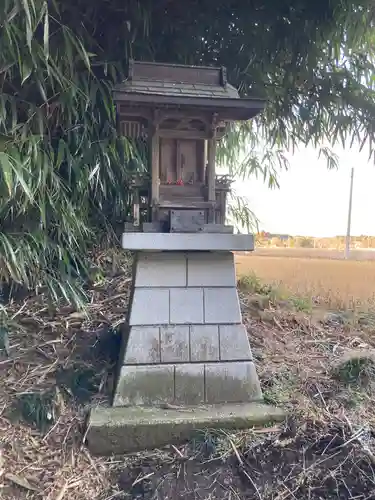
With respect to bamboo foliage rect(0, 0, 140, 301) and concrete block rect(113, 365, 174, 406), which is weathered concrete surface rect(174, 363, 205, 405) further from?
bamboo foliage rect(0, 0, 140, 301)

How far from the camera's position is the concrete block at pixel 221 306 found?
2007 mm

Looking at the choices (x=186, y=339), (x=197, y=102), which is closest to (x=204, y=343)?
(x=186, y=339)

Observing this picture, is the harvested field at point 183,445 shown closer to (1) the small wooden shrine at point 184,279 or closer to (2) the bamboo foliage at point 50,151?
(1) the small wooden shrine at point 184,279

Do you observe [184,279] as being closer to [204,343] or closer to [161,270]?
[161,270]

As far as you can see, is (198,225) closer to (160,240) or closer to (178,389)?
(160,240)

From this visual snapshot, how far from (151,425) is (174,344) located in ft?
1.18

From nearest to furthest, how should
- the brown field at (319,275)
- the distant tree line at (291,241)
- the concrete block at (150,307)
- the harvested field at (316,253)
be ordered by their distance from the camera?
the concrete block at (150,307) < the brown field at (319,275) < the harvested field at (316,253) < the distant tree line at (291,241)

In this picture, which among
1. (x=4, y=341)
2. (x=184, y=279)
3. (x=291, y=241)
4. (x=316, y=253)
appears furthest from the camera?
(x=291, y=241)

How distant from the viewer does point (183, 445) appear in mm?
1792

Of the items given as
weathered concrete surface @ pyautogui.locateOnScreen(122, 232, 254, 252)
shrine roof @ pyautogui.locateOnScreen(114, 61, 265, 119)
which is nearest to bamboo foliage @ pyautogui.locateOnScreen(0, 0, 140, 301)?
shrine roof @ pyautogui.locateOnScreen(114, 61, 265, 119)

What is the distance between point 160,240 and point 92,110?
1151mm

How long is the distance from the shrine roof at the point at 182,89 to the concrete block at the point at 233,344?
0.98 metres

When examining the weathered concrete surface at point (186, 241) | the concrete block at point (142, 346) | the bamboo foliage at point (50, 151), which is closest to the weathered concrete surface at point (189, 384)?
the concrete block at point (142, 346)

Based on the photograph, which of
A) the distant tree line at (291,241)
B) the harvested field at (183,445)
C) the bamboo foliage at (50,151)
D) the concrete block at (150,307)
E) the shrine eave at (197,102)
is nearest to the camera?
the harvested field at (183,445)
